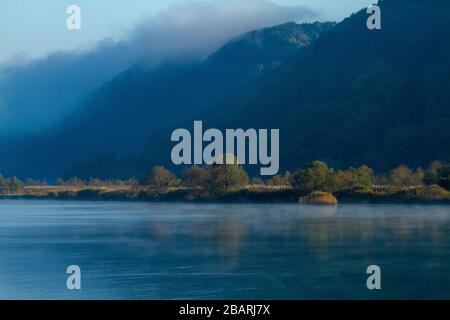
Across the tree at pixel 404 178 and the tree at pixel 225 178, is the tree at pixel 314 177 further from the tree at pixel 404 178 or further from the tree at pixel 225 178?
the tree at pixel 225 178

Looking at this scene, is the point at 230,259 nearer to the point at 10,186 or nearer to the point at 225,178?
the point at 225,178

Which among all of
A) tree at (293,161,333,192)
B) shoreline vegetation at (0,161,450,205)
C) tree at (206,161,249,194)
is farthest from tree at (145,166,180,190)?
tree at (293,161,333,192)

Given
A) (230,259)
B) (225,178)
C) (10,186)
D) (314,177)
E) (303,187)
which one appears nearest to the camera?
(230,259)

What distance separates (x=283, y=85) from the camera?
166 metres

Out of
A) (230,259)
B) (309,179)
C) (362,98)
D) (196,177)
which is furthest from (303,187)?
(362,98)

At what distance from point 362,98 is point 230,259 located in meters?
113

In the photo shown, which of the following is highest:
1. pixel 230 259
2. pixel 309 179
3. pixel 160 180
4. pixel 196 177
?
pixel 196 177

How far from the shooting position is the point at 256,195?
88.5 meters

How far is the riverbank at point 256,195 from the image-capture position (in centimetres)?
7619

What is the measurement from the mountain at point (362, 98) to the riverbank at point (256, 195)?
3360cm

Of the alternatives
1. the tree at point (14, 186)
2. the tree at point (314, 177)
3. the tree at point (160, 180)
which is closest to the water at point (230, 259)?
the tree at point (314, 177)

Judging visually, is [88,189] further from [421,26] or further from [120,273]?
[120,273]

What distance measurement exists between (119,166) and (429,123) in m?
68.3
